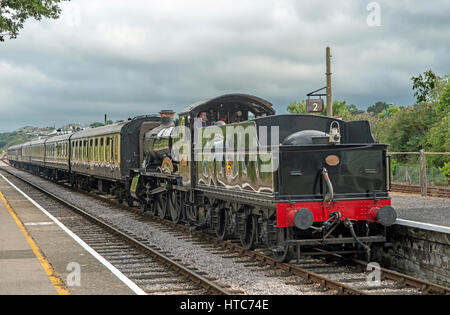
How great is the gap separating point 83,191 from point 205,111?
18.3 metres

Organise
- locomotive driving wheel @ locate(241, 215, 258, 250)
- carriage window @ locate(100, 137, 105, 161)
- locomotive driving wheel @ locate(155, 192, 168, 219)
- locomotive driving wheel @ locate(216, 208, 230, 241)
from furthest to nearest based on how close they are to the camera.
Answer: carriage window @ locate(100, 137, 105, 161)
locomotive driving wheel @ locate(155, 192, 168, 219)
locomotive driving wheel @ locate(216, 208, 230, 241)
locomotive driving wheel @ locate(241, 215, 258, 250)

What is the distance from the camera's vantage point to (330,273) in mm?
9695

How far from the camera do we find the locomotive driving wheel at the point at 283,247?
9.59 m

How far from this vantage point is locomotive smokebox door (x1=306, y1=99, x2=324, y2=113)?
22094mm

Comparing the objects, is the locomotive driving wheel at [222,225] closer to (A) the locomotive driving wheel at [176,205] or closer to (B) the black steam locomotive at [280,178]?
(B) the black steam locomotive at [280,178]

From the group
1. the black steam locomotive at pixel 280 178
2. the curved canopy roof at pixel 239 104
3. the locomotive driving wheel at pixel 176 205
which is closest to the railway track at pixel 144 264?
the black steam locomotive at pixel 280 178

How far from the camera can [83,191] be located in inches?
1197

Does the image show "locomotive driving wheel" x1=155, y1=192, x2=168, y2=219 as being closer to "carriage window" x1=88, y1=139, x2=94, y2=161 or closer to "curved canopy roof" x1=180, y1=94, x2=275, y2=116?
"curved canopy roof" x1=180, y1=94, x2=275, y2=116


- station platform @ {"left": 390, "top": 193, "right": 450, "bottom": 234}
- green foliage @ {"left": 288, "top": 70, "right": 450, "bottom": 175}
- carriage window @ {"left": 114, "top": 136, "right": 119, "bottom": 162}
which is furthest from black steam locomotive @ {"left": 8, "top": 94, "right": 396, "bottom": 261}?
green foliage @ {"left": 288, "top": 70, "right": 450, "bottom": 175}

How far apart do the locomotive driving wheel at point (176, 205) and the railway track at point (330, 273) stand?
7.69ft

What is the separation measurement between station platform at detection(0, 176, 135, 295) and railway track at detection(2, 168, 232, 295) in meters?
0.48

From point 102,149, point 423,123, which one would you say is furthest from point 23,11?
point 423,123

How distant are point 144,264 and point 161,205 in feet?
23.7
